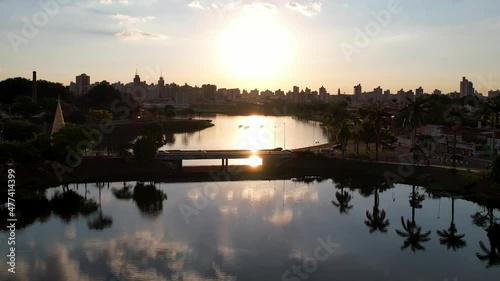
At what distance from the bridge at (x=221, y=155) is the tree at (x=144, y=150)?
1758mm

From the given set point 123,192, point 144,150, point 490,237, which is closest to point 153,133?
point 144,150

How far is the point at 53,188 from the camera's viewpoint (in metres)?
49.8

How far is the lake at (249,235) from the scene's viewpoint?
28.1 m

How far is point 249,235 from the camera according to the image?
3444 cm

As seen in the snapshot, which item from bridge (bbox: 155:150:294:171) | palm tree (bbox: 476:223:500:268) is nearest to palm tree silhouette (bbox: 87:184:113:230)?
bridge (bbox: 155:150:294:171)

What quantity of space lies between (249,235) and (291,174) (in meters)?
26.9

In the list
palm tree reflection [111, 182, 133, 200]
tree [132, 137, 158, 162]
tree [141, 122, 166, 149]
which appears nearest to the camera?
palm tree reflection [111, 182, 133, 200]

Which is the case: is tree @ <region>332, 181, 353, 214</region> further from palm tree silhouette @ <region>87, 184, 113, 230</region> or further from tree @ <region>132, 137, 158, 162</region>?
tree @ <region>132, 137, 158, 162</region>

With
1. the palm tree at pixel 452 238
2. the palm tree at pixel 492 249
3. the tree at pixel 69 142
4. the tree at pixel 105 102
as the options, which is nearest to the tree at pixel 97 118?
the tree at pixel 105 102

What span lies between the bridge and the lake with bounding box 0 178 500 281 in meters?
9.26

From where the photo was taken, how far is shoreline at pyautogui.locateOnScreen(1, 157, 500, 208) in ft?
157

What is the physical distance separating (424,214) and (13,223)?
33340mm

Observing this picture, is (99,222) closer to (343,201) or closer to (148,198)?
(148,198)

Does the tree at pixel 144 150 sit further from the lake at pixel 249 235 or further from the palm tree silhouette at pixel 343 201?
the palm tree silhouette at pixel 343 201
